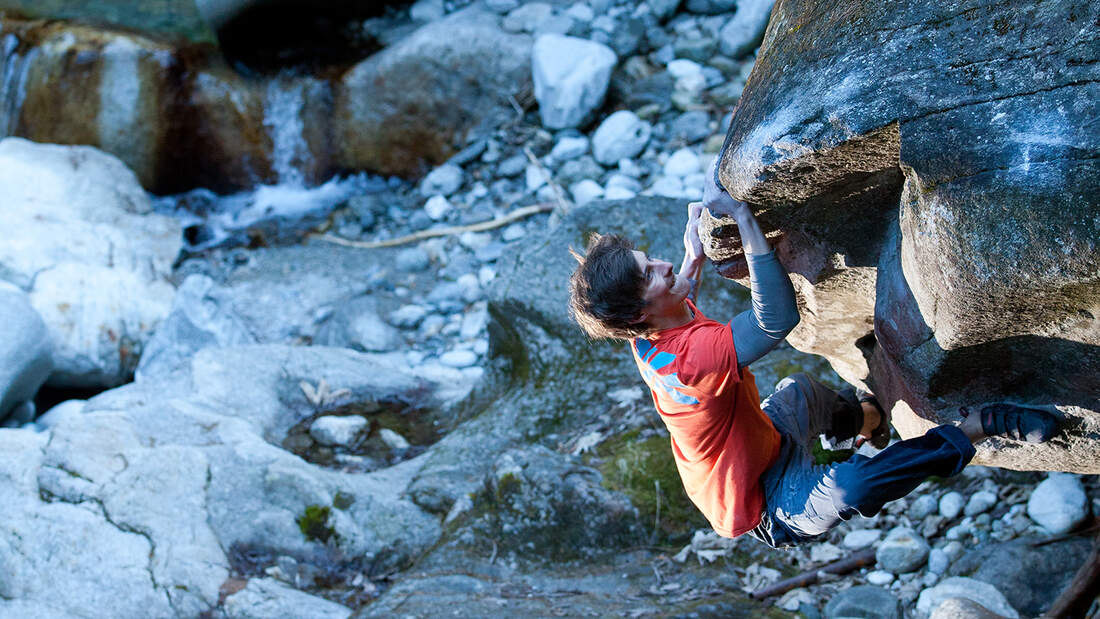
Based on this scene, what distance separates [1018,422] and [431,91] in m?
6.81

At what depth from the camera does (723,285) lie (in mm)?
4633

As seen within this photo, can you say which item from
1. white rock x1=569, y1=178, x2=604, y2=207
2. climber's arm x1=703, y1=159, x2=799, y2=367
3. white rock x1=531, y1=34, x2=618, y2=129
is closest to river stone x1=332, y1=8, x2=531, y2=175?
white rock x1=531, y1=34, x2=618, y2=129

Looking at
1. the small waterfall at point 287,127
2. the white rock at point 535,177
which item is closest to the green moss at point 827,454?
the white rock at point 535,177

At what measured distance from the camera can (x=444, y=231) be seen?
7.87m

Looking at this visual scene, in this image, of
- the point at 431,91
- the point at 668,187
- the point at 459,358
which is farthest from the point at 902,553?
the point at 431,91

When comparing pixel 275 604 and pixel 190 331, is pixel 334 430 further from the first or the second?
pixel 190 331

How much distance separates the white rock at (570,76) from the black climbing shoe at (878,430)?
498cm

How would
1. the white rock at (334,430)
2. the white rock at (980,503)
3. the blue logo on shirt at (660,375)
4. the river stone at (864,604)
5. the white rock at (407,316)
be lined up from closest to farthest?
the blue logo on shirt at (660,375), the river stone at (864,604), the white rock at (980,503), the white rock at (334,430), the white rock at (407,316)

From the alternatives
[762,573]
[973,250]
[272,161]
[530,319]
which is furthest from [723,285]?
[272,161]

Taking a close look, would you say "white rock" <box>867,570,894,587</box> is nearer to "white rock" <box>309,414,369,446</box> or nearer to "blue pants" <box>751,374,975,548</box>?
"blue pants" <box>751,374,975,548</box>

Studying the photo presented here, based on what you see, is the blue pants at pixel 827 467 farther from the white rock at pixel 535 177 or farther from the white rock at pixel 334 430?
the white rock at pixel 535 177

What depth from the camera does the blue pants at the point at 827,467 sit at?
2488 millimetres

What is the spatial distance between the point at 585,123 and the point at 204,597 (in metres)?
5.24

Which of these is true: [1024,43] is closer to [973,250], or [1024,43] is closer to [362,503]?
[973,250]
